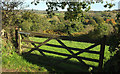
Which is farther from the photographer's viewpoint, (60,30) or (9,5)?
(60,30)

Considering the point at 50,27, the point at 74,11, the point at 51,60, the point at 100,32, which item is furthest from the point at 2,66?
the point at 50,27

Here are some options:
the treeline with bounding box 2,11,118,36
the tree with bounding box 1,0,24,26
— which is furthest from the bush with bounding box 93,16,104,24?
the tree with bounding box 1,0,24,26

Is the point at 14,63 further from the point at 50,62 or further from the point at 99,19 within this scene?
the point at 99,19

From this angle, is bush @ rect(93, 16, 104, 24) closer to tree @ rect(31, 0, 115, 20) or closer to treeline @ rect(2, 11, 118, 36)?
treeline @ rect(2, 11, 118, 36)

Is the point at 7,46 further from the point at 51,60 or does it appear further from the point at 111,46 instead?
the point at 111,46

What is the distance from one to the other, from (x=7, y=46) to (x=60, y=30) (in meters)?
8.31

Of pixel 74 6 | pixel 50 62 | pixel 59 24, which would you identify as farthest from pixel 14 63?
pixel 59 24

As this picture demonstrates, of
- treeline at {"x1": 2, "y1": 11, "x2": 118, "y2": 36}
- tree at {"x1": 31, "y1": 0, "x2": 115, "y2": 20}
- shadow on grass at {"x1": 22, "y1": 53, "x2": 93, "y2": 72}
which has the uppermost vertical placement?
tree at {"x1": 31, "y1": 0, "x2": 115, "y2": 20}

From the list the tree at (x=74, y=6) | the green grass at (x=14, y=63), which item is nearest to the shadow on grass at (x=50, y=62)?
the green grass at (x=14, y=63)

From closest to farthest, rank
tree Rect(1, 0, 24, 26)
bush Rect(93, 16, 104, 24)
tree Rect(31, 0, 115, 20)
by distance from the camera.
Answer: tree Rect(31, 0, 115, 20) < tree Rect(1, 0, 24, 26) < bush Rect(93, 16, 104, 24)

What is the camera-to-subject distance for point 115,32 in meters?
4.15

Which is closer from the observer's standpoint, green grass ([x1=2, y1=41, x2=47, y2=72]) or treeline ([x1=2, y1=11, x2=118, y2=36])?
green grass ([x1=2, y1=41, x2=47, y2=72])

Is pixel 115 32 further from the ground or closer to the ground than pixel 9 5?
closer to the ground

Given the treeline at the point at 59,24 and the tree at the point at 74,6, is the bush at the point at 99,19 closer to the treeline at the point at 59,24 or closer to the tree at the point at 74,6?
the treeline at the point at 59,24
